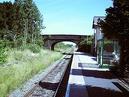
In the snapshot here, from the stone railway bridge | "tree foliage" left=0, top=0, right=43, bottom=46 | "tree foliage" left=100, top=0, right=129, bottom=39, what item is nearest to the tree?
"tree foliage" left=100, top=0, right=129, bottom=39

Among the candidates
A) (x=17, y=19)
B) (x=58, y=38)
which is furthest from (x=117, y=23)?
(x=58, y=38)

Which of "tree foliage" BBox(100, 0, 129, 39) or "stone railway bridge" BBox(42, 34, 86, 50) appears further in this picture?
"stone railway bridge" BBox(42, 34, 86, 50)

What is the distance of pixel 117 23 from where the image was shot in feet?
68.8

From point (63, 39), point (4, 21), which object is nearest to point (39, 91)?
point (4, 21)

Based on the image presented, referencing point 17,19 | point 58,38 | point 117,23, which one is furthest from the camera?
point 58,38

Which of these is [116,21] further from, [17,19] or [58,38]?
[58,38]

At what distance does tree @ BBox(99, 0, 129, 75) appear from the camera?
20500mm

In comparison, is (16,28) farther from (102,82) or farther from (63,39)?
(102,82)

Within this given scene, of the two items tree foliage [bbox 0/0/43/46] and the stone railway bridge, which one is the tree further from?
the stone railway bridge

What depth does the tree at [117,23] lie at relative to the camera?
20.5 m

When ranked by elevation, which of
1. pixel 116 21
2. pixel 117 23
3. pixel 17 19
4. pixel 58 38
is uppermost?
pixel 17 19

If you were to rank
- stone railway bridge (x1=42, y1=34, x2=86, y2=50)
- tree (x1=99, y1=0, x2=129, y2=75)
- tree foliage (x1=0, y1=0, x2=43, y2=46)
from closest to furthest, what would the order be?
tree (x1=99, y1=0, x2=129, y2=75) < tree foliage (x1=0, y1=0, x2=43, y2=46) < stone railway bridge (x1=42, y1=34, x2=86, y2=50)

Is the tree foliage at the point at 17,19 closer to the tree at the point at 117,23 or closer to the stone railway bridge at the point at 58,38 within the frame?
the stone railway bridge at the point at 58,38

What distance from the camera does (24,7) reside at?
77812mm
